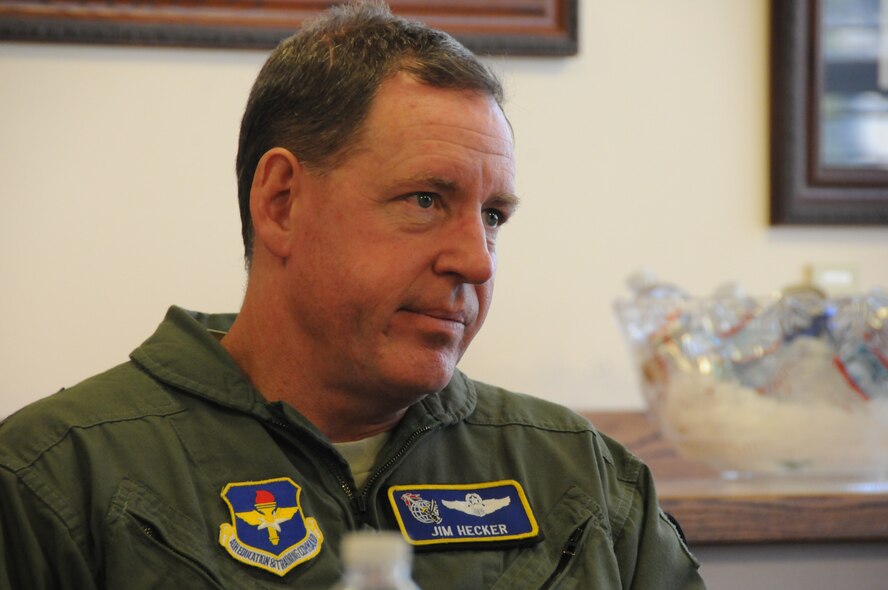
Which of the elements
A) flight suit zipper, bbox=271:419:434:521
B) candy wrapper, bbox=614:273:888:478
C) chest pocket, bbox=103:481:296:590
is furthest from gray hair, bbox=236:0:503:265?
candy wrapper, bbox=614:273:888:478

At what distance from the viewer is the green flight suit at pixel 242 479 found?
40.9 inches

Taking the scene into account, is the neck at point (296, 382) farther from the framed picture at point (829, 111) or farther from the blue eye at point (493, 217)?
the framed picture at point (829, 111)

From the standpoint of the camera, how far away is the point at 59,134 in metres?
1.87

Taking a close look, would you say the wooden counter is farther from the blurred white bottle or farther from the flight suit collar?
the blurred white bottle

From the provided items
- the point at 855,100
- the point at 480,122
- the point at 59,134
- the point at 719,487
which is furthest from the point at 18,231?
the point at 855,100

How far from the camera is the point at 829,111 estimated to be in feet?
6.77

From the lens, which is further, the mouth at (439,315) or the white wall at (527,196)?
the white wall at (527,196)

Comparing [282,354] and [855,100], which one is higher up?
[855,100]

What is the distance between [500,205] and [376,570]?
28.9 inches

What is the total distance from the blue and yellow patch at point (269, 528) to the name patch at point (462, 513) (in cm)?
10

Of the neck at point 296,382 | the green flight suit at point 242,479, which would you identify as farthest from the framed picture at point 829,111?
the neck at point 296,382

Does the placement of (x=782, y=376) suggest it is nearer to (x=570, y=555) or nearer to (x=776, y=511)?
(x=776, y=511)

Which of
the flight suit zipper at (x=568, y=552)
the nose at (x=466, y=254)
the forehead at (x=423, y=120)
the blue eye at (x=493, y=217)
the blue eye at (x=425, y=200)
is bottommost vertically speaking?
the flight suit zipper at (x=568, y=552)

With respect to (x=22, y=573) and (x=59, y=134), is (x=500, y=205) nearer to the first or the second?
(x=22, y=573)
